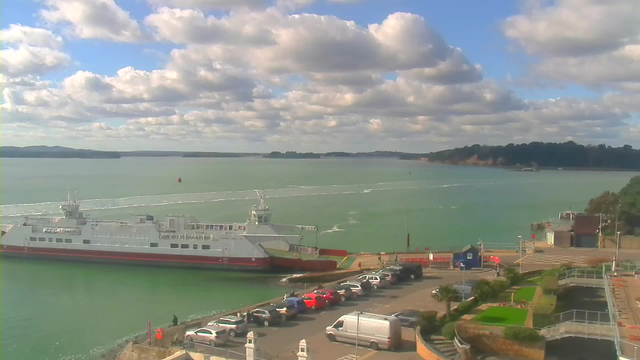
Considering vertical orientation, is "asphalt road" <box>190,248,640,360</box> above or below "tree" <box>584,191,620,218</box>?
below

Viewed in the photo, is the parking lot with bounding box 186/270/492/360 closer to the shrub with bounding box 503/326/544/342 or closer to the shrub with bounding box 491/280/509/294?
the shrub with bounding box 491/280/509/294

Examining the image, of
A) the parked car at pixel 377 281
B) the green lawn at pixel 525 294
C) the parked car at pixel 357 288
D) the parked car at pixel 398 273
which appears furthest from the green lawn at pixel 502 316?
the parked car at pixel 398 273

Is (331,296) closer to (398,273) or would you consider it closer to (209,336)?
(398,273)

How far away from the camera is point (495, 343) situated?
1341cm

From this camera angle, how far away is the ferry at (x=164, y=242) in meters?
33.9

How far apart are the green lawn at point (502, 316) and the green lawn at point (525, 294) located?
1.55 meters

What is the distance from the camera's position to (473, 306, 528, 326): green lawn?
1559 centimetres

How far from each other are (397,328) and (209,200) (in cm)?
5965

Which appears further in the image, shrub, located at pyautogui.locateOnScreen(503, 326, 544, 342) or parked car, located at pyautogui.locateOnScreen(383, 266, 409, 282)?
parked car, located at pyautogui.locateOnScreen(383, 266, 409, 282)

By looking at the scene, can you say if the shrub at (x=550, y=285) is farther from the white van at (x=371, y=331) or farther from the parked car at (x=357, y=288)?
the parked car at (x=357, y=288)

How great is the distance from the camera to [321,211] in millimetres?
62500

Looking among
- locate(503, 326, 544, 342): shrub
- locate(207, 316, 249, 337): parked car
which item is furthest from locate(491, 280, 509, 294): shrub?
locate(207, 316, 249, 337): parked car

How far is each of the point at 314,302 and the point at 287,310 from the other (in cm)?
157

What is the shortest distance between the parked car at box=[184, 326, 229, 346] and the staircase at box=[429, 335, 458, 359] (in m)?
5.57
